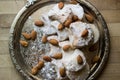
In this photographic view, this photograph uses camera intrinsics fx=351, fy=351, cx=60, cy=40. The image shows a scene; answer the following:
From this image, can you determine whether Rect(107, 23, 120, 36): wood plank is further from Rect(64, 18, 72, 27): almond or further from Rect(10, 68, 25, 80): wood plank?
Rect(10, 68, 25, 80): wood plank

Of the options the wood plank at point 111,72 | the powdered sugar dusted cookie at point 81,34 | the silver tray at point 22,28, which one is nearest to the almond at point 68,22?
the powdered sugar dusted cookie at point 81,34

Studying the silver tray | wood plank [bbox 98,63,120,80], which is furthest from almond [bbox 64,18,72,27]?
wood plank [bbox 98,63,120,80]

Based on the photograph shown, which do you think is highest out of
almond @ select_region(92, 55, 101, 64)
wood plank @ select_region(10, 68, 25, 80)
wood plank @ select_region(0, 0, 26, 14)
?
wood plank @ select_region(0, 0, 26, 14)

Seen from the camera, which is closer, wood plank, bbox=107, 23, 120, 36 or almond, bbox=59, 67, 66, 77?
almond, bbox=59, 67, 66, 77

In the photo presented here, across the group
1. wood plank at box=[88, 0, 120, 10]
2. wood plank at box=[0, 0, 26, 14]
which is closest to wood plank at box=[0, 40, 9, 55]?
wood plank at box=[0, 0, 26, 14]

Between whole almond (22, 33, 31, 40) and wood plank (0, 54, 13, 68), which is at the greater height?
whole almond (22, 33, 31, 40)

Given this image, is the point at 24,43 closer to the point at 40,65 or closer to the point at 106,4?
the point at 40,65

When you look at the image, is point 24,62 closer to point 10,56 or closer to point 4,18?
point 10,56

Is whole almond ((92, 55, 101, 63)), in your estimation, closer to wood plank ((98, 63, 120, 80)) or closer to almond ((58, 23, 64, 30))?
wood plank ((98, 63, 120, 80))

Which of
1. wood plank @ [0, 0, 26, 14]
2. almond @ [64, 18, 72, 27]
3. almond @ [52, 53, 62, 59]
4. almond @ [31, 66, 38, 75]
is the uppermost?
wood plank @ [0, 0, 26, 14]

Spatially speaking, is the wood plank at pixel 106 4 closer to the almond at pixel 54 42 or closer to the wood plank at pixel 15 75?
the almond at pixel 54 42
